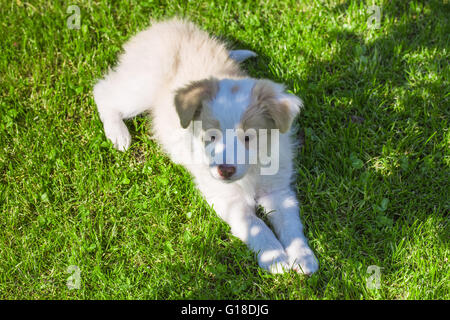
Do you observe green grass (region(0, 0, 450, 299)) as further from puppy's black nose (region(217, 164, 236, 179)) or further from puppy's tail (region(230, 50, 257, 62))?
puppy's black nose (region(217, 164, 236, 179))

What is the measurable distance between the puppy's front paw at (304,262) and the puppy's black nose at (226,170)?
0.64m

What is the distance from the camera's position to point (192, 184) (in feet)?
10.2

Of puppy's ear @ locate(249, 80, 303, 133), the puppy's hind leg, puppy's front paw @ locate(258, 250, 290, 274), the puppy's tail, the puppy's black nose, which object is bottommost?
puppy's front paw @ locate(258, 250, 290, 274)

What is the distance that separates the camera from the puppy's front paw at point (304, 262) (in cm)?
265

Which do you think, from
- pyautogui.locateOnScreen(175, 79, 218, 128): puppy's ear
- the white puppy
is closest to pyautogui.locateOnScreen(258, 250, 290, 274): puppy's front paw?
the white puppy

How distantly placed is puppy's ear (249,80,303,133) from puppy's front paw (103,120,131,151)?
1.18 meters

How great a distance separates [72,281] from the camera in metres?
2.73

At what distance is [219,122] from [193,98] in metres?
0.23

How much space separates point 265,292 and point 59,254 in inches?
51.0

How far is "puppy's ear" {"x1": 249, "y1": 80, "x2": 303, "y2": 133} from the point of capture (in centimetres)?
260

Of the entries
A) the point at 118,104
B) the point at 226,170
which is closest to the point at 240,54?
the point at 118,104

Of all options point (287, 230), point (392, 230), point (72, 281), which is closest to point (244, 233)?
point (287, 230)

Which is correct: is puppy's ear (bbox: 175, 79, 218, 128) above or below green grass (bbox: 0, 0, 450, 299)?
above

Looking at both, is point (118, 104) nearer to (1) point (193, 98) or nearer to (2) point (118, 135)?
(2) point (118, 135)
